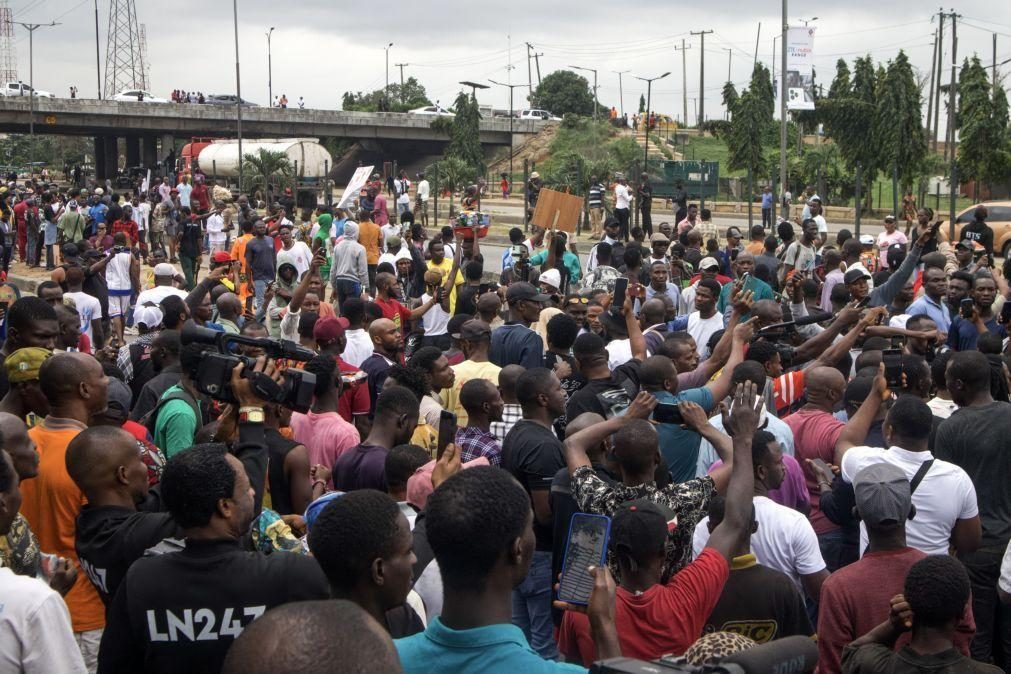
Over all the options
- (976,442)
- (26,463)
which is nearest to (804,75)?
(976,442)

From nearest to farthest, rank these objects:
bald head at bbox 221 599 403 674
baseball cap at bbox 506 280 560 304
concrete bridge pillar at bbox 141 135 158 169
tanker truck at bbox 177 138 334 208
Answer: bald head at bbox 221 599 403 674 → baseball cap at bbox 506 280 560 304 → tanker truck at bbox 177 138 334 208 → concrete bridge pillar at bbox 141 135 158 169

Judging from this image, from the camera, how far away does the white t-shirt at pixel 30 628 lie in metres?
3.20

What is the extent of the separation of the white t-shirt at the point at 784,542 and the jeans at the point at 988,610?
105 centimetres

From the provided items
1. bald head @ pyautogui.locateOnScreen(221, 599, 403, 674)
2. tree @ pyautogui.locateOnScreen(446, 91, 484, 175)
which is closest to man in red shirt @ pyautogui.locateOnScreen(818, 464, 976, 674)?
bald head @ pyautogui.locateOnScreen(221, 599, 403, 674)

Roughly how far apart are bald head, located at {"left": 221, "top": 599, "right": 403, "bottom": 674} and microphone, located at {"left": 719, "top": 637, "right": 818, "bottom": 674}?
76 cm

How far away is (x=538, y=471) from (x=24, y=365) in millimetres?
2639

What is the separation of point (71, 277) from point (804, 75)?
3058 cm

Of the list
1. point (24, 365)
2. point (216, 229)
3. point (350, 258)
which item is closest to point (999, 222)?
point (216, 229)

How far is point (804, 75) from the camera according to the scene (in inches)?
1468

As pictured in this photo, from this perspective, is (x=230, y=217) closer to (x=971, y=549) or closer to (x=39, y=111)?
(x=971, y=549)

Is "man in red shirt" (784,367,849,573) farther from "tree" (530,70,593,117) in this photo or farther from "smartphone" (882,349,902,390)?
"tree" (530,70,593,117)

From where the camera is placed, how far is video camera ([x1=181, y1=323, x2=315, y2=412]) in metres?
4.43

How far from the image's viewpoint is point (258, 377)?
441 cm

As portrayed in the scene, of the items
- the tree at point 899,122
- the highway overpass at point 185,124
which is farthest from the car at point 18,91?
the tree at point 899,122
